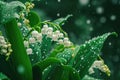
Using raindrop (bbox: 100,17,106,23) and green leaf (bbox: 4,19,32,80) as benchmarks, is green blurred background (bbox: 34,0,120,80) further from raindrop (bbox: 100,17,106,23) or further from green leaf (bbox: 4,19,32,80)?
green leaf (bbox: 4,19,32,80)

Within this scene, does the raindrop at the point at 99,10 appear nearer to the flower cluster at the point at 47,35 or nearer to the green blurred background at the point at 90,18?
the green blurred background at the point at 90,18

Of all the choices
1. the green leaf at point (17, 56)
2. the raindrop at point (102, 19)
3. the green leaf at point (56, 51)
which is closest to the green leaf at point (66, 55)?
the green leaf at point (56, 51)

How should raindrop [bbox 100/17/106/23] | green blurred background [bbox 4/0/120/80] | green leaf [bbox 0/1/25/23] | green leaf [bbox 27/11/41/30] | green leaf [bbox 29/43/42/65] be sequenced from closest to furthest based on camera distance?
green leaf [bbox 0/1/25/23] → green leaf [bbox 29/43/42/65] → green leaf [bbox 27/11/41/30] → green blurred background [bbox 4/0/120/80] → raindrop [bbox 100/17/106/23]

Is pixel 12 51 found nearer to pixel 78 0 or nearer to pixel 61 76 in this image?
pixel 61 76

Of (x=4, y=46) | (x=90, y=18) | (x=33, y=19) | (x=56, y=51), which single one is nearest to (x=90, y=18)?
(x=90, y=18)

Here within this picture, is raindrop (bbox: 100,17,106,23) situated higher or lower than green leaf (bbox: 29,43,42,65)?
higher

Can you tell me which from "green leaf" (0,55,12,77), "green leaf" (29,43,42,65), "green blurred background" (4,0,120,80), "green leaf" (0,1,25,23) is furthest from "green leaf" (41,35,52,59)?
"green blurred background" (4,0,120,80)
